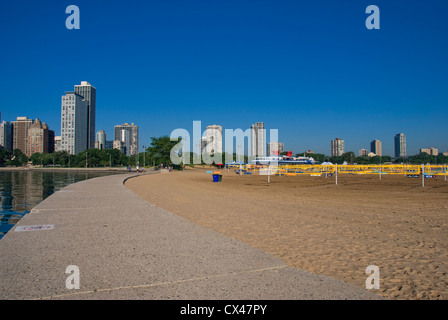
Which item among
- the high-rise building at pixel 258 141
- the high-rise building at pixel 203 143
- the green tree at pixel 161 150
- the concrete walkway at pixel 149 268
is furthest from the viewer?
the high-rise building at pixel 258 141

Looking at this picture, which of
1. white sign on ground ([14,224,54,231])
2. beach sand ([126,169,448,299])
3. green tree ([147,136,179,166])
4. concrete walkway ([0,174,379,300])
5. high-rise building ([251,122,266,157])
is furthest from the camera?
high-rise building ([251,122,266,157])

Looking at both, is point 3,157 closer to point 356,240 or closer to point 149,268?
point 149,268

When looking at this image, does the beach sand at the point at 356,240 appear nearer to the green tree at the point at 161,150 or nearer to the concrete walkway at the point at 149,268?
the concrete walkway at the point at 149,268

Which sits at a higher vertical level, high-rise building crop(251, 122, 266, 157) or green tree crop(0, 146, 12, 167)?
high-rise building crop(251, 122, 266, 157)

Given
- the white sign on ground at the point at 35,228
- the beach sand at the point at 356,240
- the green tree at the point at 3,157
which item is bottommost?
the beach sand at the point at 356,240

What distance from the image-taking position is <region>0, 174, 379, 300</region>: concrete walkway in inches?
138

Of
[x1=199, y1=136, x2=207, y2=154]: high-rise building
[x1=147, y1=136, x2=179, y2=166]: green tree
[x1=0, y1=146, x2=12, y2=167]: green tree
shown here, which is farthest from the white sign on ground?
[x1=0, y1=146, x2=12, y2=167]: green tree

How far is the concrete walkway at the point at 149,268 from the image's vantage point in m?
3.52

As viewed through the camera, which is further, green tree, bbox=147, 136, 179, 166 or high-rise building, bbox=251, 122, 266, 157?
high-rise building, bbox=251, 122, 266, 157

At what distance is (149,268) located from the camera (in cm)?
435

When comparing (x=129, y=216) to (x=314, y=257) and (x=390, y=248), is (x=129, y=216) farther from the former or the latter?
(x=390, y=248)

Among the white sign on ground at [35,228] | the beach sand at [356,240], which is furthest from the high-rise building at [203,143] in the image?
the white sign on ground at [35,228]

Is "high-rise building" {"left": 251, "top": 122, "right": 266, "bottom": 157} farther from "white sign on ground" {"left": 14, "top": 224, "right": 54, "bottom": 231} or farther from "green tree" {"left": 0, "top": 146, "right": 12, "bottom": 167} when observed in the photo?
"white sign on ground" {"left": 14, "top": 224, "right": 54, "bottom": 231}
